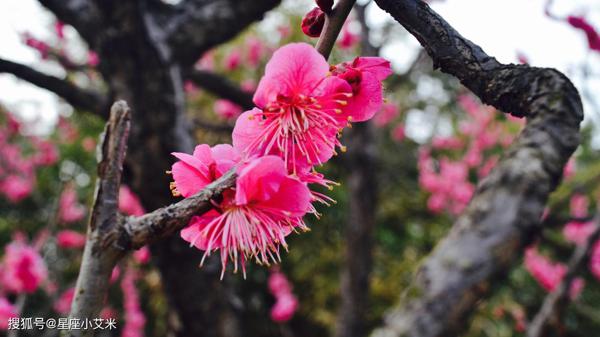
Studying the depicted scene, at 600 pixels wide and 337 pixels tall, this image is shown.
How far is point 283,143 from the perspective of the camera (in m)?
0.75

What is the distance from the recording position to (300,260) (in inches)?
173

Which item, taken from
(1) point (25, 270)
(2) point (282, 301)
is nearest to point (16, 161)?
(1) point (25, 270)

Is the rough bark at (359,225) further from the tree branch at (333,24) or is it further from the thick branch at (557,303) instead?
the tree branch at (333,24)

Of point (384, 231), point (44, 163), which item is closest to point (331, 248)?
point (384, 231)

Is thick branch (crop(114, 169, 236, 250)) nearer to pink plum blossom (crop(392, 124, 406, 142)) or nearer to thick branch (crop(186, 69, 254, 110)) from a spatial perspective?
thick branch (crop(186, 69, 254, 110))

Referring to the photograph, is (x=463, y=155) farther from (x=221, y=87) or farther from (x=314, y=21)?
(x=314, y=21)

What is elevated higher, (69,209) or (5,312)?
(69,209)

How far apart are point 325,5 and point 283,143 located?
0.21m

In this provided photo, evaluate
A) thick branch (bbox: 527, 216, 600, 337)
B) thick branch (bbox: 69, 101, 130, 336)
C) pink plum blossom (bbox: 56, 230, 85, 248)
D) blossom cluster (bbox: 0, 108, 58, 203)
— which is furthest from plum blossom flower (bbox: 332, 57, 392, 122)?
blossom cluster (bbox: 0, 108, 58, 203)

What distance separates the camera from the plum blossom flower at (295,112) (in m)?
0.69

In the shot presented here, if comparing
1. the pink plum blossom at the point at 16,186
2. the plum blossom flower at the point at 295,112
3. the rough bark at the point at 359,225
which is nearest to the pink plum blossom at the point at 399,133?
the rough bark at the point at 359,225

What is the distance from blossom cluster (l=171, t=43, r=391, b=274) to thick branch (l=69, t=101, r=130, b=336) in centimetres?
9

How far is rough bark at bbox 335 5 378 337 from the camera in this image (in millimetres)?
2762

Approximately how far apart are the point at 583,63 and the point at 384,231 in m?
2.89
